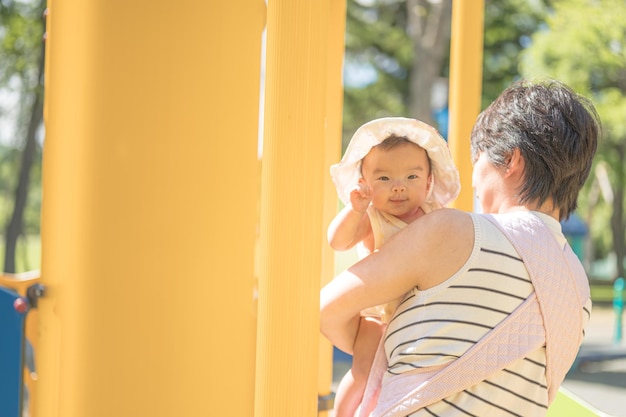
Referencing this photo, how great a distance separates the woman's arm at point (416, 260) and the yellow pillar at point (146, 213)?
60cm

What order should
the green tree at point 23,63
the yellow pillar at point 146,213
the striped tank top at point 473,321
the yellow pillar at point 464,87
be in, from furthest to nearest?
the green tree at point 23,63
the yellow pillar at point 464,87
the yellow pillar at point 146,213
the striped tank top at point 473,321

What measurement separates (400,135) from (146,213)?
66 centimetres

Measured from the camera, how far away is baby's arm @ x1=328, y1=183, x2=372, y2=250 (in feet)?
5.32

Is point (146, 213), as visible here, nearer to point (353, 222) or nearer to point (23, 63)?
point (353, 222)

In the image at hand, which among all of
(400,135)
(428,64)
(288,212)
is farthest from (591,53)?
(288,212)

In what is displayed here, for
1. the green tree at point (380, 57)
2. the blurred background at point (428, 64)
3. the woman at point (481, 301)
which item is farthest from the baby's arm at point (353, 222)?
the green tree at point (380, 57)

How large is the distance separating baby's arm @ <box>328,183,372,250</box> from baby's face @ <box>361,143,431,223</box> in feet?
0.21

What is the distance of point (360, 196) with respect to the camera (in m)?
1.62

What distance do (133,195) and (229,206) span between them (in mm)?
255

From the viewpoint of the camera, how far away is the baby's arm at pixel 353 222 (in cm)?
162

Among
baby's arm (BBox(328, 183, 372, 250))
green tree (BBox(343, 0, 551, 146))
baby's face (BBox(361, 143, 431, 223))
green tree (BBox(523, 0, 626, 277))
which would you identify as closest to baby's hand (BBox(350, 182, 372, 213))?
baby's arm (BBox(328, 183, 372, 250))

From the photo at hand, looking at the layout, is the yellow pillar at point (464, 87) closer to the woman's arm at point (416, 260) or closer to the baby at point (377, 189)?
the baby at point (377, 189)

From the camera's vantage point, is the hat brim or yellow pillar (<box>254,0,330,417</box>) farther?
the hat brim

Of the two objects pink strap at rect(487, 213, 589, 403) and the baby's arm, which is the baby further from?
pink strap at rect(487, 213, 589, 403)
